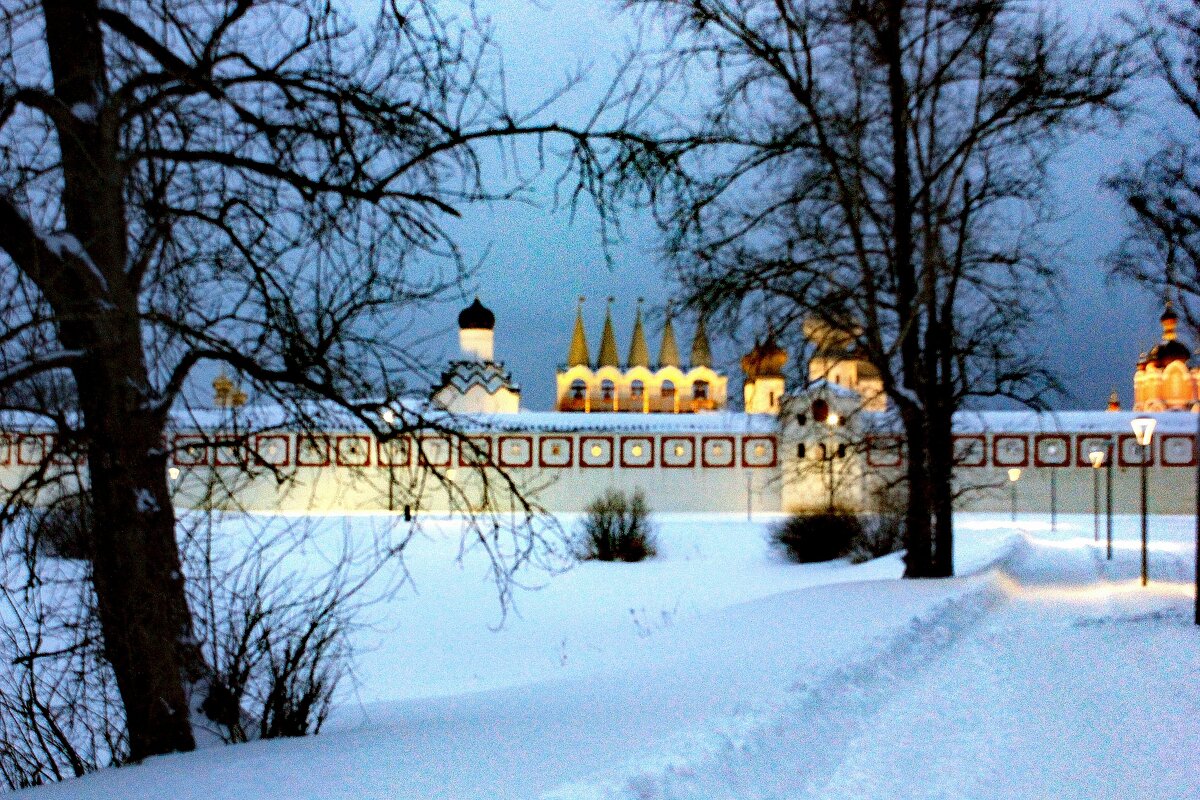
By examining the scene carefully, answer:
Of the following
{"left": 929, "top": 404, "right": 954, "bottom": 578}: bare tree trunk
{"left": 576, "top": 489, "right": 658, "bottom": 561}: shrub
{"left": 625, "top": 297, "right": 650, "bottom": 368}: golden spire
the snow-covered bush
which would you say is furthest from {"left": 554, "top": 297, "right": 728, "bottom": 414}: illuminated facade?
the snow-covered bush

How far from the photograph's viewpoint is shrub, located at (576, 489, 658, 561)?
2973 cm

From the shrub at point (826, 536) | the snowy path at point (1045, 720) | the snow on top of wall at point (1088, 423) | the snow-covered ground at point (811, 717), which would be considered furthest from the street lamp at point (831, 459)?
the snowy path at point (1045, 720)

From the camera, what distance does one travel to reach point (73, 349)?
16.9ft

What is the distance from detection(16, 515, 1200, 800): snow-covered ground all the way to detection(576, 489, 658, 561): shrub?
584 inches

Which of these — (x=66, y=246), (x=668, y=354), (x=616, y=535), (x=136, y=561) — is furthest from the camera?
(x=668, y=354)

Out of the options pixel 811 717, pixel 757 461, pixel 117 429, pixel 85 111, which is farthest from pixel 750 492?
pixel 85 111

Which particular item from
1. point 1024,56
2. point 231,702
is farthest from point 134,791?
point 1024,56

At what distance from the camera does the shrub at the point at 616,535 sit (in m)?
29.7

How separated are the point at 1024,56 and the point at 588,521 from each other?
19242 millimetres

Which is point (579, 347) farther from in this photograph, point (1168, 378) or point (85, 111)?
point (85, 111)

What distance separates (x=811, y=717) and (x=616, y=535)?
24.1 meters

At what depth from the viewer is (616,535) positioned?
30094mm

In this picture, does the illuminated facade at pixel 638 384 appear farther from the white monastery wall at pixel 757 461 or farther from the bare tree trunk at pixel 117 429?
the bare tree trunk at pixel 117 429

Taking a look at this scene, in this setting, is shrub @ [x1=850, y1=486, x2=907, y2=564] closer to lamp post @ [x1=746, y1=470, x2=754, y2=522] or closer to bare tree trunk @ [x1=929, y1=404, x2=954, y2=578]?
bare tree trunk @ [x1=929, y1=404, x2=954, y2=578]
